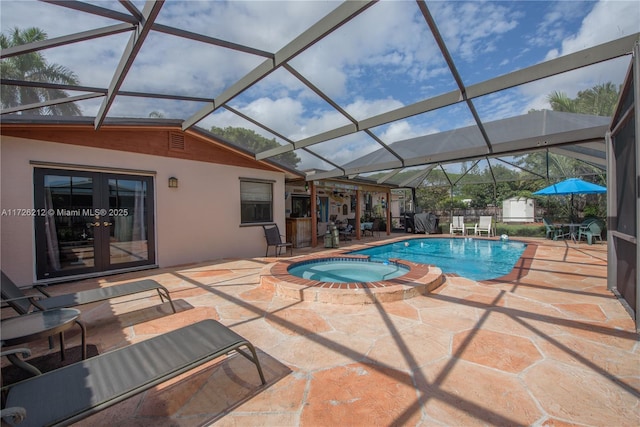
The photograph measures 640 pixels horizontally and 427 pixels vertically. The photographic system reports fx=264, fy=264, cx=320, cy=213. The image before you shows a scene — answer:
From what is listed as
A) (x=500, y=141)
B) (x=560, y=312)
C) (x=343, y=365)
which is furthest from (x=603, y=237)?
(x=343, y=365)

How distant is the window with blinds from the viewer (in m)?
8.52

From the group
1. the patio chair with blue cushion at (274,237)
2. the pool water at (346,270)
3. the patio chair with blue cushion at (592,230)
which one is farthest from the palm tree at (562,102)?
the patio chair with blue cushion at (274,237)

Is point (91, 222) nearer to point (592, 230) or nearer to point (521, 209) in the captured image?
point (592, 230)

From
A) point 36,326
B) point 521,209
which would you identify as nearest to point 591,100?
point 521,209

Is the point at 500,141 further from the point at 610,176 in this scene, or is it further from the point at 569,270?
the point at 569,270


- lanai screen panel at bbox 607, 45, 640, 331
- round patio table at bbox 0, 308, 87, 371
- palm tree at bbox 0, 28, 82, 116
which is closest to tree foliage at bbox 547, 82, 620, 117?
lanai screen panel at bbox 607, 45, 640, 331

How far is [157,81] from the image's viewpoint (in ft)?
15.2

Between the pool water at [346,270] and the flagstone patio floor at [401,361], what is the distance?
6.82 ft

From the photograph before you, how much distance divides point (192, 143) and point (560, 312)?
833 cm

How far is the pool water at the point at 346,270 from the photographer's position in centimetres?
653

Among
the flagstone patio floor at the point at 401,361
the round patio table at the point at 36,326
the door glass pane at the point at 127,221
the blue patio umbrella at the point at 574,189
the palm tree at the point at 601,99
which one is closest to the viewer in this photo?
the flagstone patio floor at the point at 401,361

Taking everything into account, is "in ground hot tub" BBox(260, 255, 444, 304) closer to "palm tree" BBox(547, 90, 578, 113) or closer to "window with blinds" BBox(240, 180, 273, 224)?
"window with blinds" BBox(240, 180, 273, 224)

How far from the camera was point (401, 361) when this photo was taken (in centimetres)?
243

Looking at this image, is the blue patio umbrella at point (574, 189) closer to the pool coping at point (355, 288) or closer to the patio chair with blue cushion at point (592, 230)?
the patio chair with blue cushion at point (592, 230)
